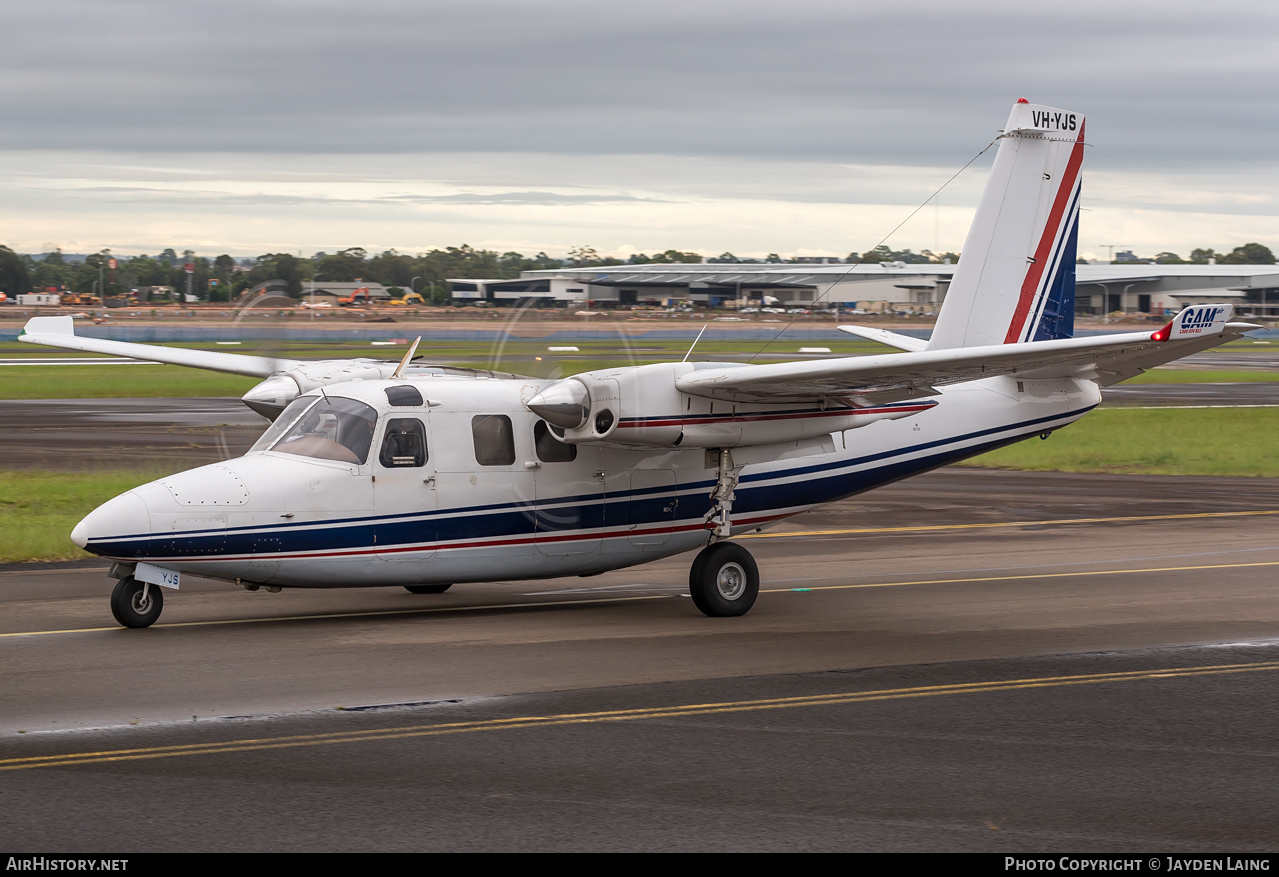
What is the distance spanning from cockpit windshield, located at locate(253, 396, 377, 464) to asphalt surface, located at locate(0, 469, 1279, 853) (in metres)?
1.82

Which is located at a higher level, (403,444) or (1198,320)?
(1198,320)

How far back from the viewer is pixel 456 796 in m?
8.05

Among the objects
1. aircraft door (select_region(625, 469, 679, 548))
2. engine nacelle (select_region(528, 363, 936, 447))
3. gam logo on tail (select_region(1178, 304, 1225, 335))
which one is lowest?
aircraft door (select_region(625, 469, 679, 548))

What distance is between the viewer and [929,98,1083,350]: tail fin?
1725cm

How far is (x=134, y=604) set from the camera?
1290 cm

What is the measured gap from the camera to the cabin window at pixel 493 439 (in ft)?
45.7

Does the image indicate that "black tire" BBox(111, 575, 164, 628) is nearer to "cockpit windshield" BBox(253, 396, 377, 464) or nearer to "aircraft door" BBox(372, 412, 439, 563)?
"cockpit windshield" BBox(253, 396, 377, 464)

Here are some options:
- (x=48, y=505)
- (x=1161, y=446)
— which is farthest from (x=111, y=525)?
(x=1161, y=446)

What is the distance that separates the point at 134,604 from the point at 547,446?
14.7 ft

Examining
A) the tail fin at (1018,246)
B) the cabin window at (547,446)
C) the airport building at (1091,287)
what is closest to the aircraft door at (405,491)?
the cabin window at (547,446)

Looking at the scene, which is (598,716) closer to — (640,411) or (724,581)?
(640,411)

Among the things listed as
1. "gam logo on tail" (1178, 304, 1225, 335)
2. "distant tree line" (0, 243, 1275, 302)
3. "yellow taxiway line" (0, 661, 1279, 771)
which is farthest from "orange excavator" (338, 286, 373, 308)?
"yellow taxiway line" (0, 661, 1279, 771)

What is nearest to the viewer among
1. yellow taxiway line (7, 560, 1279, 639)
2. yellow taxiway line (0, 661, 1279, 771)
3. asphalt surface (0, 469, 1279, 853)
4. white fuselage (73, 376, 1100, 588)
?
asphalt surface (0, 469, 1279, 853)

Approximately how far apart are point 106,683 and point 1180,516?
18648 mm
